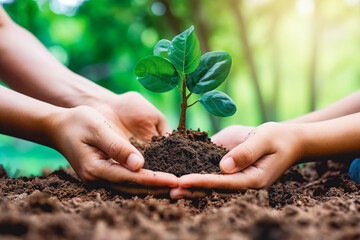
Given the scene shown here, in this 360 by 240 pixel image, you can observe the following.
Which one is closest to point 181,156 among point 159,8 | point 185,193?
point 185,193

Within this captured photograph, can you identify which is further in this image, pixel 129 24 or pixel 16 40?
pixel 129 24

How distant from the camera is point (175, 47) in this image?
116 centimetres

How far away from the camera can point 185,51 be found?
115 centimetres

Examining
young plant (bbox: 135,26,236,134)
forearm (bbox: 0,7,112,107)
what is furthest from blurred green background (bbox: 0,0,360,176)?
young plant (bbox: 135,26,236,134)

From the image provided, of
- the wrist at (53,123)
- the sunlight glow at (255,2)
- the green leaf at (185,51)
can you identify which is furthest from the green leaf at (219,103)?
the sunlight glow at (255,2)

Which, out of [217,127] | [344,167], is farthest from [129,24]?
[344,167]

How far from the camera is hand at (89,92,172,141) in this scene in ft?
5.42

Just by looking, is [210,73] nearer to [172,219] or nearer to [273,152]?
[273,152]

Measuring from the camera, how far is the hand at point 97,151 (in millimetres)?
1012

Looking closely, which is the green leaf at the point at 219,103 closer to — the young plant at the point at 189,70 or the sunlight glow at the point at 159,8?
the young plant at the point at 189,70

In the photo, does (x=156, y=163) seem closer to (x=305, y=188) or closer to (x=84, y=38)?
(x=305, y=188)

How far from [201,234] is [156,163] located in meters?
0.58

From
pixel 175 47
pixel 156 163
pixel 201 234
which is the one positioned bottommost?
pixel 201 234

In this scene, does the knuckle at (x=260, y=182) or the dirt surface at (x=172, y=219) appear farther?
the knuckle at (x=260, y=182)
